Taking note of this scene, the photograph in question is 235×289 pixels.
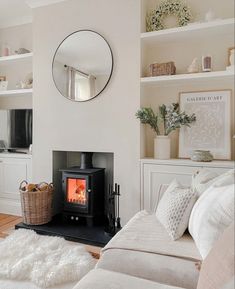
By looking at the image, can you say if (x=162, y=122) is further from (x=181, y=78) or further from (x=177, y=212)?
(x=177, y=212)

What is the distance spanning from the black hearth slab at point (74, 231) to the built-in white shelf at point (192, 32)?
153 cm

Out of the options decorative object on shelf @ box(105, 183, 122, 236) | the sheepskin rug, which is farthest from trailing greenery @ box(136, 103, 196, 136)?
the sheepskin rug

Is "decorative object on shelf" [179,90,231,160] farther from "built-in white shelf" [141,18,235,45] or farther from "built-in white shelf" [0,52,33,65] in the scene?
"built-in white shelf" [0,52,33,65]

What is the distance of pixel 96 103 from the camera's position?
2303mm

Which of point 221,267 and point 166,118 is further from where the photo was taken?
point 166,118

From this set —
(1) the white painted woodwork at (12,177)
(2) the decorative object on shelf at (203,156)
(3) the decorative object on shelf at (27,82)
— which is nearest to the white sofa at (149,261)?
(2) the decorative object on shelf at (203,156)

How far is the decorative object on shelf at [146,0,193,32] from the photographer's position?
1.66 meters

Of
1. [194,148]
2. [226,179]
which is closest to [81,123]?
[194,148]

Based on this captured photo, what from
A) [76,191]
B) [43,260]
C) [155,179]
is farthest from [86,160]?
[43,260]

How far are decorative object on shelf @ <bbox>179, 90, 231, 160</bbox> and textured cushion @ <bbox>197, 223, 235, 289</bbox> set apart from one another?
1.81ft

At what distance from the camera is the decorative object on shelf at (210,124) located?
1.17 meters

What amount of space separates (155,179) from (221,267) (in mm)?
1336

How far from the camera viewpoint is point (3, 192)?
281cm

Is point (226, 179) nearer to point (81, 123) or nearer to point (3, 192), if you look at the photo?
point (81, 123)
